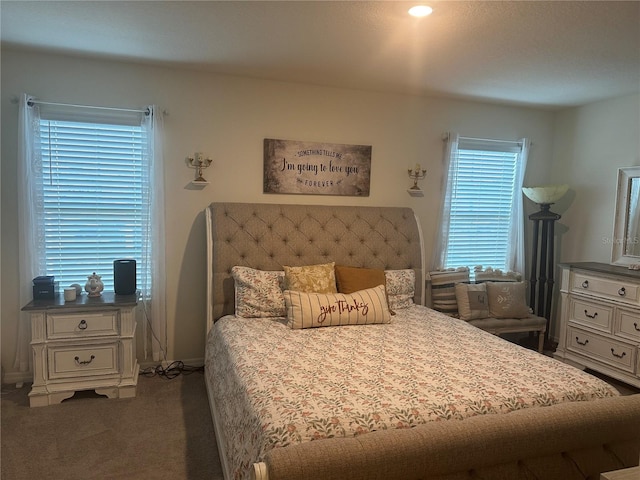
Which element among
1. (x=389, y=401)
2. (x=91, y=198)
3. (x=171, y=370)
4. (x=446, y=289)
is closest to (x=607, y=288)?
(x=446, y=289)

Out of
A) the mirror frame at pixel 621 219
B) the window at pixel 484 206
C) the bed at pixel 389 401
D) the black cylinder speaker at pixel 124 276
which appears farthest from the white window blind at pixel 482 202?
the black cylinder speaker at pixel 124 276

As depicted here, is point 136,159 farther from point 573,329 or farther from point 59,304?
point 573,329

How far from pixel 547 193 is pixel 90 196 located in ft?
12.1

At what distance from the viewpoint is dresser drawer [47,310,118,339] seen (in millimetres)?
2746

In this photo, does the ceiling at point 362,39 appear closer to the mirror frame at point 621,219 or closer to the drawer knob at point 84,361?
the mirror frame at point 621,219

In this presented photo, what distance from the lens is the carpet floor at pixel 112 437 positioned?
84.6 inches

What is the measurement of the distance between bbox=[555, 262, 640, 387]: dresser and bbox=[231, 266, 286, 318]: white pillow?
241 centimetres

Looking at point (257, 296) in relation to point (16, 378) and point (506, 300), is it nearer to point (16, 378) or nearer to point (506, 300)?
point (16, 378)

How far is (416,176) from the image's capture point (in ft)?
12.7

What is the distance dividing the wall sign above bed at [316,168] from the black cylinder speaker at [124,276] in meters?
1.14

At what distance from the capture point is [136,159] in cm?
317

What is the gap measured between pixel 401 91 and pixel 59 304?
118 inches

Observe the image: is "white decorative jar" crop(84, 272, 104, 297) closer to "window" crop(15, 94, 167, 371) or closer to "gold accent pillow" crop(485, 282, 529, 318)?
"window" crop(15, 94, 167, 371)

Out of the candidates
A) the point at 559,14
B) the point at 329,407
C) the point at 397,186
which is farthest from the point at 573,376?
the point at 397,186
